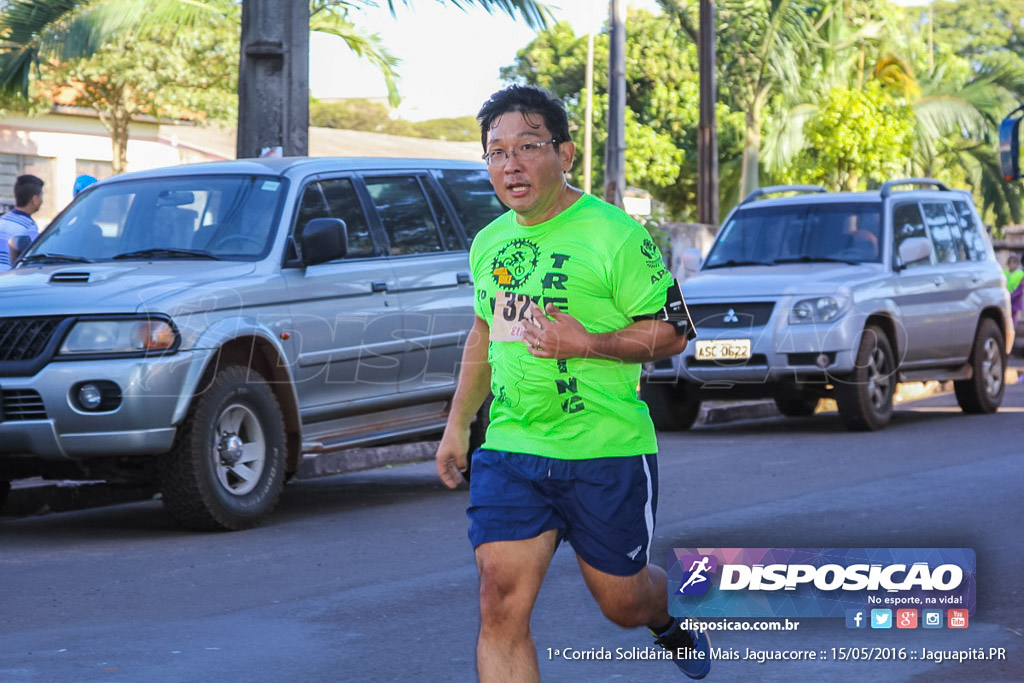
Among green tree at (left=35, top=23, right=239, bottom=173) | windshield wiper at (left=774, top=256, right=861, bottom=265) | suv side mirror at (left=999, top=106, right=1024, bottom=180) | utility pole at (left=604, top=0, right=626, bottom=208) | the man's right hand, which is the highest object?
green tree at (left=35, top=23, right=239, bottom=173)

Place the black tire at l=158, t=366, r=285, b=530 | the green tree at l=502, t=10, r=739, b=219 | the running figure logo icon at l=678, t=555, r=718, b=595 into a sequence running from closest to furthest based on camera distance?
1. the running figure logo icon at l=678, t=555, r=718, b=595
2. the black tire at l=158, t=366, r=285, b=530
3. the green tree at l=502, t=10, r=739, b=219

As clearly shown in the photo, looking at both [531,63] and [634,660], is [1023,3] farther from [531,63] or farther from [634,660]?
[634,660]

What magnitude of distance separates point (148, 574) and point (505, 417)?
11.4 ft

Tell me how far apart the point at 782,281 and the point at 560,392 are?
349 inches

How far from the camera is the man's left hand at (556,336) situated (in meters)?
3.99

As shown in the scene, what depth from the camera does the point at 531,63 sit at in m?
53.8

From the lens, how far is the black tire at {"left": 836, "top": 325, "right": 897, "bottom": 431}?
12.6m

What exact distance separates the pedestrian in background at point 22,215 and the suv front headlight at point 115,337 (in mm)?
4530

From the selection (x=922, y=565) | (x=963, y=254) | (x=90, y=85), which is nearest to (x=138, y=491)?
(x=922, y=565)

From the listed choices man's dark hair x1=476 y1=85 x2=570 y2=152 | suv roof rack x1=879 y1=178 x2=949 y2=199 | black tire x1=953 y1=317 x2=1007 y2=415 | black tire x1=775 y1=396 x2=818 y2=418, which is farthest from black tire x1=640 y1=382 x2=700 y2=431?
man's dark hair x1=476 y1=85 x2=570 y2=152

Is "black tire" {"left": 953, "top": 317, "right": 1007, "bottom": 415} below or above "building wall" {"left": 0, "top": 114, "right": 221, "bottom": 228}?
below

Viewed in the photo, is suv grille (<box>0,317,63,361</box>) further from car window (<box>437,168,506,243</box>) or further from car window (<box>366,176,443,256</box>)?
car window (<box>437,168,506,243</box>)

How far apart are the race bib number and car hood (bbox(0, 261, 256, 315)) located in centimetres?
404

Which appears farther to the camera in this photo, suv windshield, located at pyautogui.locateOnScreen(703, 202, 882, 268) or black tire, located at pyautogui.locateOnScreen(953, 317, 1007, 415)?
black tire, located at pyautogui.locateOnScreen(953, 317, 1007, 415)
